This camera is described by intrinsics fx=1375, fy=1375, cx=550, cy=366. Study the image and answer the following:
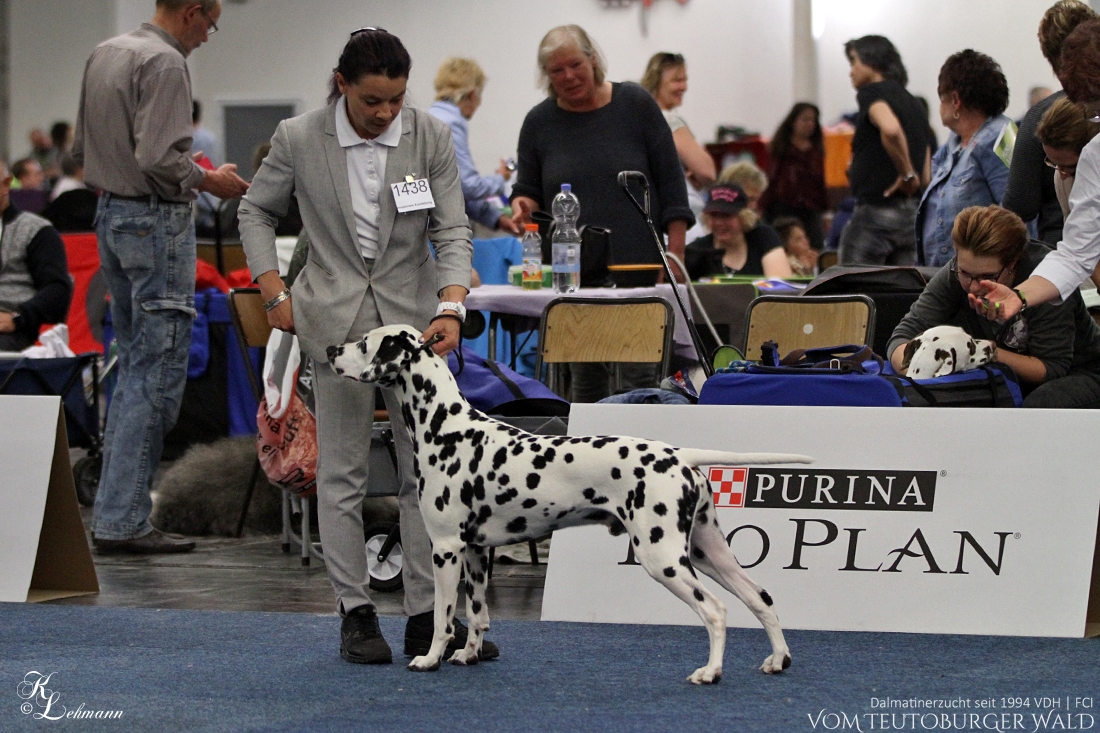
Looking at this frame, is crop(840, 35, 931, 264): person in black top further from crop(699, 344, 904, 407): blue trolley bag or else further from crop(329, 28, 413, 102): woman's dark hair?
crop(329, 28, 413, 102): woman's dark hair

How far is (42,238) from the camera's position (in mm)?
6727

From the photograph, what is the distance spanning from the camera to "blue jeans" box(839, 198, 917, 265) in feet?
24.7

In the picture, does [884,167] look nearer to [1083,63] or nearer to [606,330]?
[606,330]

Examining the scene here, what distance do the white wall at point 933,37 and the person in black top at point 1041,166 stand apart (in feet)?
27.0

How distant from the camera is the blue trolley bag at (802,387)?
4.14 m

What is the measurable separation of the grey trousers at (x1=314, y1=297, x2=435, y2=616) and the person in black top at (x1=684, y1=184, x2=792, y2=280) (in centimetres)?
446

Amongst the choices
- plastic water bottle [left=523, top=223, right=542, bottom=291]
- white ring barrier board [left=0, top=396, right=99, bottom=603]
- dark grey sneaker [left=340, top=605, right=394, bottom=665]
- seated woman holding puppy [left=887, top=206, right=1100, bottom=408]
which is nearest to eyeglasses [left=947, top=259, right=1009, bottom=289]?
seated woman holding puppy [left=887, top=206, right=1100, bottom=408]

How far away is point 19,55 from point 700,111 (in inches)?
307

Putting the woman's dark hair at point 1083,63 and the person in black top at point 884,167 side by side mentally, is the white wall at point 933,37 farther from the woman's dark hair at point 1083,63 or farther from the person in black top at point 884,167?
the woman's dark hair at point 1083,63

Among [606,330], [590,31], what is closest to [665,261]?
[606,330]

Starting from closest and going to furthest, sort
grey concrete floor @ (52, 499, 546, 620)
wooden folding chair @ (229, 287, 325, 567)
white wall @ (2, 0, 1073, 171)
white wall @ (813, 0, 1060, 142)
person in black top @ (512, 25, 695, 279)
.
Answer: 1. grey concrete floor @ (52, 499, 546, 620)
2. wooden folding chair @ (229, 287, 325, 567)
3. person in black top @ (512, 25, 695, 279)
4. white wall @ (813, 0, 1060, 142)
5. white wall @ (2, 0, 1073, 171)

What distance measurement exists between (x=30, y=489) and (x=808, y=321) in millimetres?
2975

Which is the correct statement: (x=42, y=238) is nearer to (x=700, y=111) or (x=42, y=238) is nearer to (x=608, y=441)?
(x=608, y=441)

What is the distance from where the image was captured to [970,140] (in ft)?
19.5
